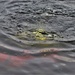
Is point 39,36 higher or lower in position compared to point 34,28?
lower

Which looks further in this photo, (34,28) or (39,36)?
(34,28)

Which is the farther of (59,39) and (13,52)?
(59,39)

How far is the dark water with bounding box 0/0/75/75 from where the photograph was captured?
14.2 ft

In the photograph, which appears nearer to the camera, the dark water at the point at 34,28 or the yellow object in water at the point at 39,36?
the dark water at the point at 34,28

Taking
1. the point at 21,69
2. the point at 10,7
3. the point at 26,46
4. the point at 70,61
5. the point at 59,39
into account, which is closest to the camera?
the point at 21,69

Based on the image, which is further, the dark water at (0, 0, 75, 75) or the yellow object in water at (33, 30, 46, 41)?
the yellow object in water at (33, 30, 46, 41)

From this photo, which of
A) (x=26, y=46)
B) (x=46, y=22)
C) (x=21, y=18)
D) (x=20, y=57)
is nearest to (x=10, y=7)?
(x=21, y=18)

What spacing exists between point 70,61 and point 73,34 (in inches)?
48.1

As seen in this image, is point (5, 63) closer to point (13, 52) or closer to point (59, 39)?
point (13, 52)

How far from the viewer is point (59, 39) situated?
5.37m

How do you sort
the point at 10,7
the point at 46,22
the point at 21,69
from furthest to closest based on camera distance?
the point at 10,7 → the point at 46,22 → the point at 21,69

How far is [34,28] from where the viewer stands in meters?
5.85

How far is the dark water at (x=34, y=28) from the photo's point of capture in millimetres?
4336

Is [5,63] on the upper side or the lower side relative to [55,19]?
lower
